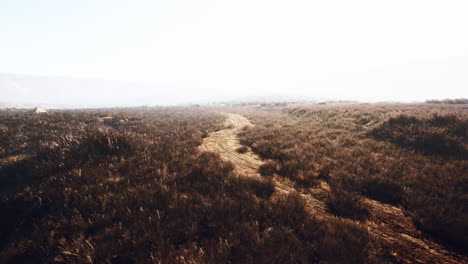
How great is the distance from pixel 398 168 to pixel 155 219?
6696 millimetres

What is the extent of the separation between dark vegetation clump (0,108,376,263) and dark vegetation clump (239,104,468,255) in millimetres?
911

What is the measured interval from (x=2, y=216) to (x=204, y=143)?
250 inches

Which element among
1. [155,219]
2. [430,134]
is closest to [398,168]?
[430,134]

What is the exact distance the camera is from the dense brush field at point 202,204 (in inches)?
98.9

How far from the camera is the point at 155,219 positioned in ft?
9.89

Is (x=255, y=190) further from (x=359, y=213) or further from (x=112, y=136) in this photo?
(x=112, y=136)

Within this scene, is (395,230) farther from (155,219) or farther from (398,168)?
(155,219)

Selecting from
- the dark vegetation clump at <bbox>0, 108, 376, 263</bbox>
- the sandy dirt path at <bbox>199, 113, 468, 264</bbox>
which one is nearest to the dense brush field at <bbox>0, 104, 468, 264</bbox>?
the dark vegetation clump at <bbox>0, 108, 376, 263</bbox>

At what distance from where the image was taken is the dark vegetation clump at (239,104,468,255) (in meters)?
3.42

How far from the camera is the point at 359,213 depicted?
357 cm

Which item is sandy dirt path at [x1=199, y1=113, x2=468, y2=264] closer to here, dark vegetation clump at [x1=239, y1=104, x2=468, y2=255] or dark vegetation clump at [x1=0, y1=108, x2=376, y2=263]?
dark vegetation clump at [x1=239, y1=104, x2=468, y2=255]

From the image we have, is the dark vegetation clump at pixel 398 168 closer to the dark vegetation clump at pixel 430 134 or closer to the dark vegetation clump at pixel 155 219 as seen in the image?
the dark vegetation clump at pixel 430 134

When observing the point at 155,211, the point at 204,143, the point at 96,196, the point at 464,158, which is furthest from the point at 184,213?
the point at 464,158

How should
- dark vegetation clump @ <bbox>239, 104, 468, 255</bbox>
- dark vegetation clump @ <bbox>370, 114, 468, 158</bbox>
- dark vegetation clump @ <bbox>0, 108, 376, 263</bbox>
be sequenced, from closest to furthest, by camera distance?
dark vegetation clump @ <bbox>0, 108, 376, 263</bbox> < dark vegetation clump @ <bbox>239, 104, 468, 255</bbox> < dark vegetation clump @ <bbox>370, 114, 468, 158</bbox>
